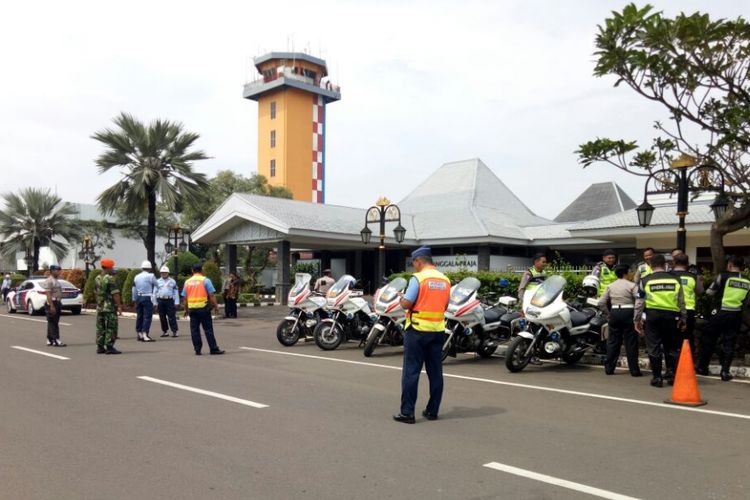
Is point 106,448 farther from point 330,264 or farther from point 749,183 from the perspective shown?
point 330,264

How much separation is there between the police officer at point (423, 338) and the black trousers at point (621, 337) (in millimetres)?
4187

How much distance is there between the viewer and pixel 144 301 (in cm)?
1564

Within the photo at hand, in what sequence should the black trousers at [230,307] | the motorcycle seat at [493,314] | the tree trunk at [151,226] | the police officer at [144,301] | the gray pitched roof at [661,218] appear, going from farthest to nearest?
the tree trunk at [151,226]
the black trousers at [230,307]
the gray pitched roof at [661,218]
the police officer at [144,301]
the motorcycle seat at [493,314]

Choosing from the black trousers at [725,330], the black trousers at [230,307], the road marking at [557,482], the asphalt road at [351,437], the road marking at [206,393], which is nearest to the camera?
the road marking at [557,482]

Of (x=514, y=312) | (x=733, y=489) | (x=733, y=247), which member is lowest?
(x=733, y=489)

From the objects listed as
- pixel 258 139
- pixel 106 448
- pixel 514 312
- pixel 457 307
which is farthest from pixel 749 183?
pixel 258 139

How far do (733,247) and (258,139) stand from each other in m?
53.8

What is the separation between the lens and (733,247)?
23.9 m

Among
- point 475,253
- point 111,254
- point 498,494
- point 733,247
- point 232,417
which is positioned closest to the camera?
point 498,494

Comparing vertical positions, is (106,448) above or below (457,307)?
below

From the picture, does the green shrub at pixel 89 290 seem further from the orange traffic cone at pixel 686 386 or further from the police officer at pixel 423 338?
the orange traffic cone at pixel 686 386

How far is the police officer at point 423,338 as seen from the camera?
6480 millimetres

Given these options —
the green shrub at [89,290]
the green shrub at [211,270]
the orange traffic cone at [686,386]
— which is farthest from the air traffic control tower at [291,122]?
the orange traffic cone at [686,386]

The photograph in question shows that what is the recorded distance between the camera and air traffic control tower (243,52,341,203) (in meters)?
66.7
